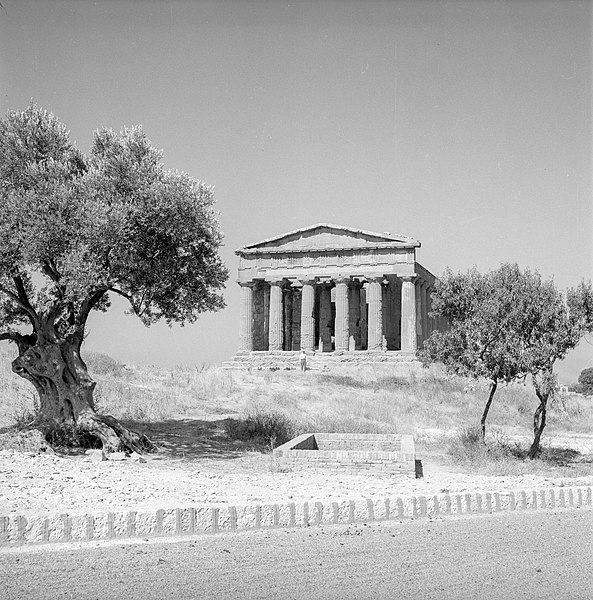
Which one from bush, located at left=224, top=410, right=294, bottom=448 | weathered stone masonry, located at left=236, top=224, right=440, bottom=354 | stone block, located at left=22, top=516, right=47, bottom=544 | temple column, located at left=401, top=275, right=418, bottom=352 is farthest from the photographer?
weathered stone masonry, located at left=236, top=224, right=440, bottom=354

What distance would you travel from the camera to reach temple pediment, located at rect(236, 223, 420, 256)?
4644 cm

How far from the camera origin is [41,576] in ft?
21.9

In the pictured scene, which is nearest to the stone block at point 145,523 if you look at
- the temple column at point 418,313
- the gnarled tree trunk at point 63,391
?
the gnarled tree trunk at point 63,391

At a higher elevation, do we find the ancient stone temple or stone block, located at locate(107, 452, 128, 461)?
the ancient stone temple

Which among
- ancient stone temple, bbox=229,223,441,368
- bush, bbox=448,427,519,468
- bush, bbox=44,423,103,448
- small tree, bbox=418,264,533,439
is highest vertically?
ancient stone temple, bbox=229,223,441,368

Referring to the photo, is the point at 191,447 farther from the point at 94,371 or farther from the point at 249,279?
the point at 249,279

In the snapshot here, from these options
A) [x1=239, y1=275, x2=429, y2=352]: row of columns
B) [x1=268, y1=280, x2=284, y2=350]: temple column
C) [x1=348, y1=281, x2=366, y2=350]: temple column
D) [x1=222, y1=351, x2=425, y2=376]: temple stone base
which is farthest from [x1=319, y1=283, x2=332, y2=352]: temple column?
[x1=222, y1=351, x2=425, y2=376]: temple stone base

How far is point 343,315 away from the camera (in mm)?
47844

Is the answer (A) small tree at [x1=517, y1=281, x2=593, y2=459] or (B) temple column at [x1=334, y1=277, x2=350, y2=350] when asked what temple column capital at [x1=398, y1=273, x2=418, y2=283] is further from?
(A) small tree at [x1=517, y1=281, x2=593, y2=459]

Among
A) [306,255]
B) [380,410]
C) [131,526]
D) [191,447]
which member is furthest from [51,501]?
[306,255]

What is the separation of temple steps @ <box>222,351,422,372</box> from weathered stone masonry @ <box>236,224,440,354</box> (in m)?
0.86

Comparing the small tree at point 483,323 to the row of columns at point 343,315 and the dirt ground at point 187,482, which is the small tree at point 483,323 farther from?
the row of columns at point 343,315

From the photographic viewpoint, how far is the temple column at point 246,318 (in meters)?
48.5

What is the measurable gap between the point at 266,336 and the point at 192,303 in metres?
33.3
